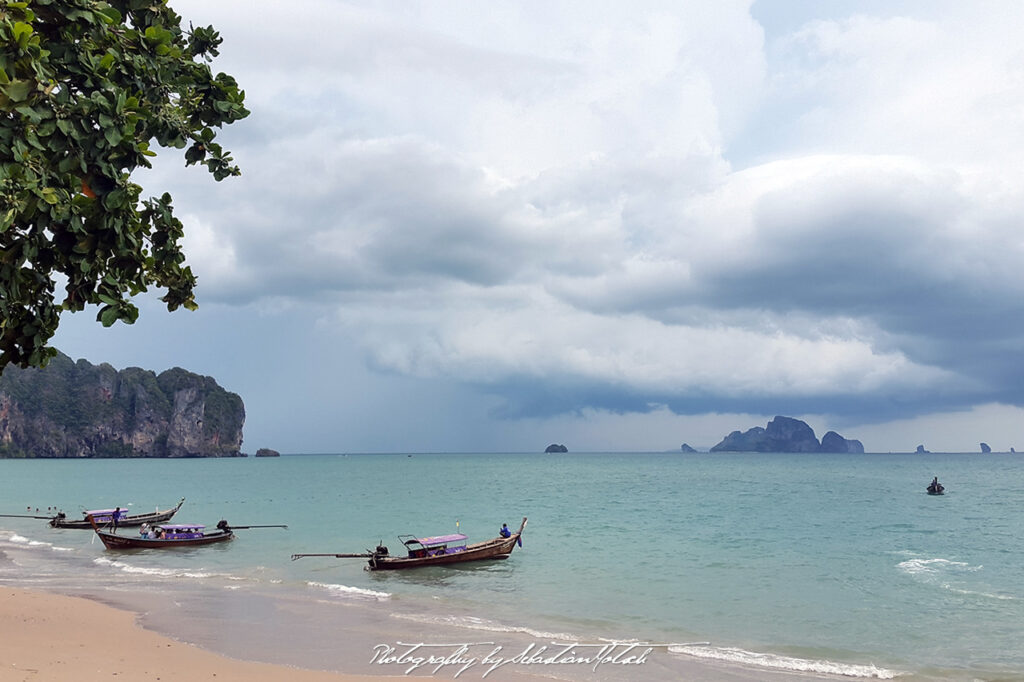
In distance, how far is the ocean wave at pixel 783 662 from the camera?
59.0 ft

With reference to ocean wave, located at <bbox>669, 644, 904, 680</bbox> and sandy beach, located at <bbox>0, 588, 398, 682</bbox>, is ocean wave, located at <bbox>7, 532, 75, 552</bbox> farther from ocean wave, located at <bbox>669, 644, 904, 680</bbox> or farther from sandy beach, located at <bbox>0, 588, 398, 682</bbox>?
ocean wave, located at <bbox>669, 644, 904, 680</bbox>

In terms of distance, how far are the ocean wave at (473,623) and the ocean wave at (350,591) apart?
3.48 metres

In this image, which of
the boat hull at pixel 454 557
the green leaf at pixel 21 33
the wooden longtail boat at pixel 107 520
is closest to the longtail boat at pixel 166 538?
the wooden longtail boat at pixel 107 520

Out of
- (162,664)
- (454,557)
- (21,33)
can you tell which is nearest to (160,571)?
(454,557)

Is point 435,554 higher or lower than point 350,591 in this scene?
higher

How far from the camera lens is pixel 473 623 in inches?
877

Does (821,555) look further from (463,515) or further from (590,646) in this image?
(463,515)

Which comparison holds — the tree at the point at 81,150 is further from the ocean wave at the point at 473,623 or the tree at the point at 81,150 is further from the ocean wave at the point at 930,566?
the ocean wave at the point at 930,566

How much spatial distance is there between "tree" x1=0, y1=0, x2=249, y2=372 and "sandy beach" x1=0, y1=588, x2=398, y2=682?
1139cm

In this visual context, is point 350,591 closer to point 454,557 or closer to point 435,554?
point 435,554

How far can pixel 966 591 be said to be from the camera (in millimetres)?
28531

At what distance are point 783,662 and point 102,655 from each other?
17943 millimetres

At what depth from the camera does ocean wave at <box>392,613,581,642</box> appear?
20925 mm

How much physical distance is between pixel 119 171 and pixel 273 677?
44.0 feet
